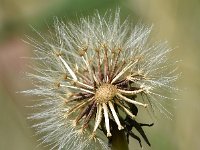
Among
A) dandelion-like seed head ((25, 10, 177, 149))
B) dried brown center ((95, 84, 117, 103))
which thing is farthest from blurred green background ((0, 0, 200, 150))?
dried brown center ((95, 84, 117, 103))

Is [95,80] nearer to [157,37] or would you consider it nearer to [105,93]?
[105,93]

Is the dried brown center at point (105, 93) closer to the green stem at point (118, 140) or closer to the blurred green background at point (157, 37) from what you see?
the green stem at point (118, 140)

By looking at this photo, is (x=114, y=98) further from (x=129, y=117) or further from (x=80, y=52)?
(x=80, y=52)

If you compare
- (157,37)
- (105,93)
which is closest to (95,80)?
(105,93)

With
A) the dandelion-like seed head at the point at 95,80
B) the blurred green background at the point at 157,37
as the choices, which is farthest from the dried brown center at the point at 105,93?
the blurred green background at the point at 157,37

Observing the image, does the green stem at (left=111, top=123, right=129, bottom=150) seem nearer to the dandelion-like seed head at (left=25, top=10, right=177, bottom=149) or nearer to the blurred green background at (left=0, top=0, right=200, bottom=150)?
the dandelion-like seed head at (left=25, top=10, right=177, bottom=149)
